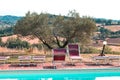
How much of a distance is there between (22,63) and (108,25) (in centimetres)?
5630

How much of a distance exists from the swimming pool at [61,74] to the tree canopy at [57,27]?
8387mm

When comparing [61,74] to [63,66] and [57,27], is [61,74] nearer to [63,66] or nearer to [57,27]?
[63,66]

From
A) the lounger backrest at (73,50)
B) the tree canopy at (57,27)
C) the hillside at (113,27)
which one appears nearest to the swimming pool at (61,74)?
the lounger backrest at (73,50)

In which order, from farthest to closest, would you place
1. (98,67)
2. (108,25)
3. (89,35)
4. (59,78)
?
(108,25), (89,35), (98,67), (59,78)

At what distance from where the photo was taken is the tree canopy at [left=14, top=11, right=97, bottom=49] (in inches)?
906

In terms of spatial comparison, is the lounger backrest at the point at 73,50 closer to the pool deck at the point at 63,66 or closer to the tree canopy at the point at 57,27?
the pool deck at the point at 63,66

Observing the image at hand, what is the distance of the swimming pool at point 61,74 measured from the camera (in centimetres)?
1398

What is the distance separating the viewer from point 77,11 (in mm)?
23969

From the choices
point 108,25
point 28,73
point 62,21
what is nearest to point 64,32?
point 62,21

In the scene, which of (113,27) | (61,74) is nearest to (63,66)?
(61,74)

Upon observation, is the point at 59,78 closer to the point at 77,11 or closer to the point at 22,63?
the point at 22,63

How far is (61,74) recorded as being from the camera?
47.2 ft

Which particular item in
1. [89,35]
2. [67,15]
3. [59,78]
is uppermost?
[67,15]

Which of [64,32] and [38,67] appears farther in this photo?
[64,32]
